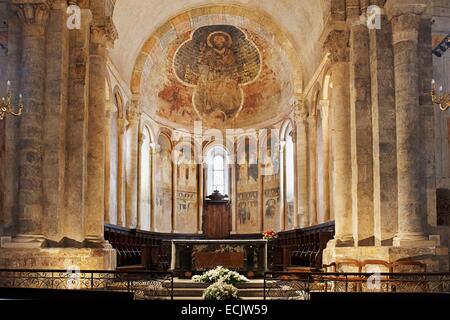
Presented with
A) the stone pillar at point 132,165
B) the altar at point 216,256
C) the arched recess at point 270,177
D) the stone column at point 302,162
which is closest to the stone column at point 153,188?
the stone pillar at point 132,165

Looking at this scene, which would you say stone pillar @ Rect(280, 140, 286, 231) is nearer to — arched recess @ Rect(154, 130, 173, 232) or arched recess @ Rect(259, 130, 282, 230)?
arched recess @ Rect(259, 130, 282, 230)

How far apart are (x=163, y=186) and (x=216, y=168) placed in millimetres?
3587

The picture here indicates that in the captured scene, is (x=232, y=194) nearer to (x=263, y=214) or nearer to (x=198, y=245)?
(x=263, y=214)

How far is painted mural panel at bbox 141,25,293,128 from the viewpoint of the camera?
30.9m

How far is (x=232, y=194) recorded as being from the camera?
109ft

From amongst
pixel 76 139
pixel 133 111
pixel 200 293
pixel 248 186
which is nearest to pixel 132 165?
pixel 133 111

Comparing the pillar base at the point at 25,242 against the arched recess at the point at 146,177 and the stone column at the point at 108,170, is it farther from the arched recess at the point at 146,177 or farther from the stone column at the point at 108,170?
the arched recess at the point at 146,177

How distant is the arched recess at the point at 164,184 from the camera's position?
104 ft

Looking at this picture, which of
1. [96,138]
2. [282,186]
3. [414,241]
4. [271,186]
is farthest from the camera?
[271,186]

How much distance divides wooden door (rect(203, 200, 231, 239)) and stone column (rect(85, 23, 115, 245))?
9.34 metres

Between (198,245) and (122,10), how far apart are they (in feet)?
31.9

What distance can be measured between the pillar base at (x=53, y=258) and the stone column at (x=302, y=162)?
39.4 ft

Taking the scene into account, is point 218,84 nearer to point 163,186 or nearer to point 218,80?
point 218,80

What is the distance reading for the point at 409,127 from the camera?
52.6ft
